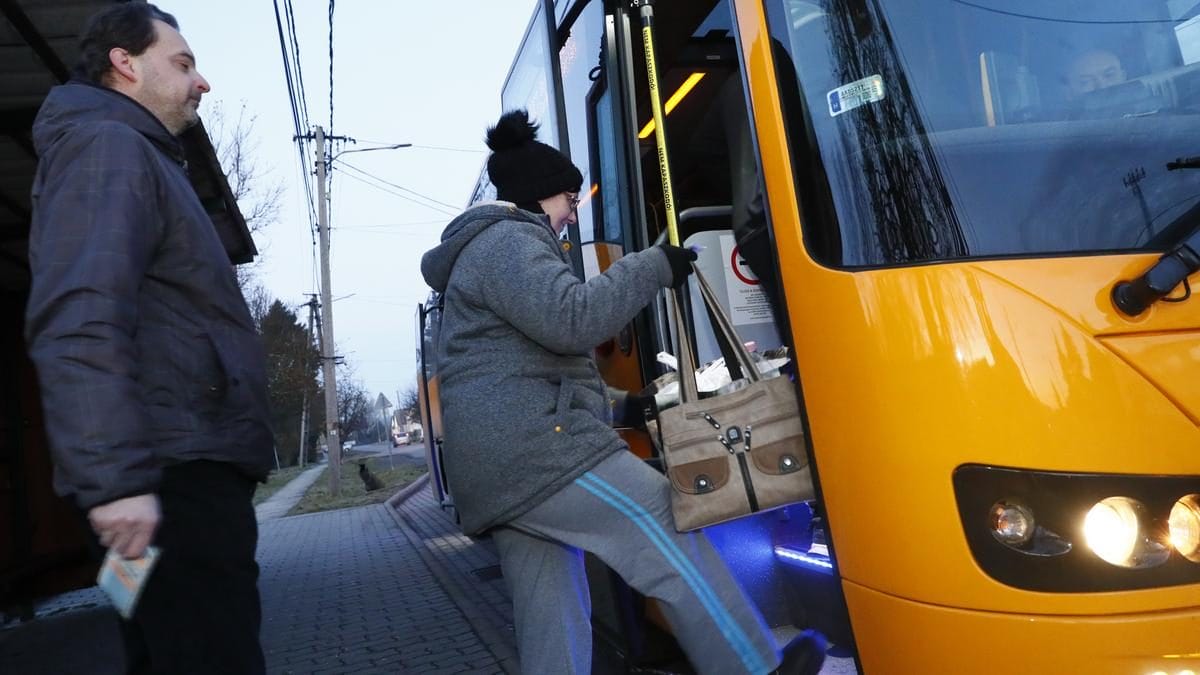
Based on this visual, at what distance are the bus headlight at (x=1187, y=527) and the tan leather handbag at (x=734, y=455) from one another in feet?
2.20

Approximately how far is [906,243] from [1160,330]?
0.49 metres

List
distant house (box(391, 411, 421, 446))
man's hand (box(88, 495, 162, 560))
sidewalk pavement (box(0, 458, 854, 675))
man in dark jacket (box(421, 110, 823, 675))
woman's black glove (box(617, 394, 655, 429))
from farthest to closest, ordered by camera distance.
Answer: distant house (box(391, 411, 421, 446)), sidewalk pavement (box(0, 458, 854, 675)), woman's black glove (box(617, 394, 655, 429)), man in dark jacket (box(421, 110, 823, 675)), man's hand (box(88, 495, 162, 560))

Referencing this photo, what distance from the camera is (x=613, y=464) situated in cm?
198

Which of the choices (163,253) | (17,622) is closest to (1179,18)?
(163,253)

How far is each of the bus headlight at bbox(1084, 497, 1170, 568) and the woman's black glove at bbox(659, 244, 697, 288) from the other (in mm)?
976

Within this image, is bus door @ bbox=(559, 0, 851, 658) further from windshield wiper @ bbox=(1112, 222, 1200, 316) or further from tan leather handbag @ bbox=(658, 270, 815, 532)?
windshield wiper @ bbox=(1112, 222, 1200, 316)

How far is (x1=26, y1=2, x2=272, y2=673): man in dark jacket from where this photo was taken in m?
1.44

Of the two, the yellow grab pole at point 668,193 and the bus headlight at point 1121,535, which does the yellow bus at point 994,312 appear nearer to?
the bus headlight at point 1121,535

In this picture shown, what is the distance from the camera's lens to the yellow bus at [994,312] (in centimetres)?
150

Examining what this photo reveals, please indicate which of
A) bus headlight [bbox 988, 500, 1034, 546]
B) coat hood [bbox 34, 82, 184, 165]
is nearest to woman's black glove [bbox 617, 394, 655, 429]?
bus headlight [bbox 988, 500, 1034, 546]

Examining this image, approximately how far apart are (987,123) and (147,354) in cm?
185

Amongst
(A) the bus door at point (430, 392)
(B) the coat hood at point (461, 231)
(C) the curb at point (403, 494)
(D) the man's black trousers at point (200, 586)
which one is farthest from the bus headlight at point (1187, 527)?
(C) the curb at point (403, 494)

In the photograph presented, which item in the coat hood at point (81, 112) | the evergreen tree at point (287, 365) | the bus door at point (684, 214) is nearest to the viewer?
the coat hood at point (81, 112)

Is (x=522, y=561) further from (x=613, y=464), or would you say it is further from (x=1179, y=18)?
(x=1179, y=18)
